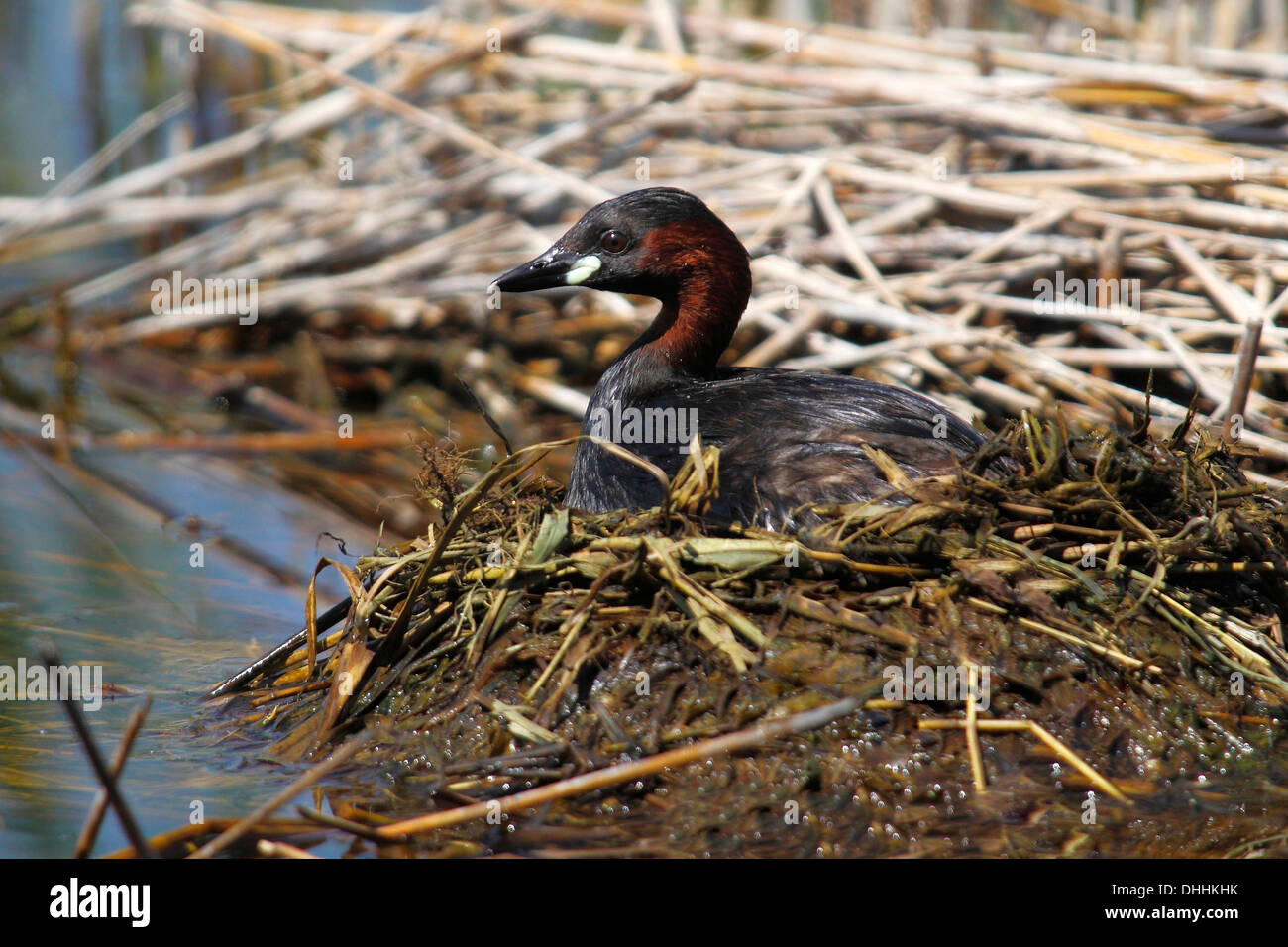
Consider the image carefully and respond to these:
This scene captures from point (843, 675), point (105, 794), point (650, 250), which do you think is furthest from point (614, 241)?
point (105, 794)

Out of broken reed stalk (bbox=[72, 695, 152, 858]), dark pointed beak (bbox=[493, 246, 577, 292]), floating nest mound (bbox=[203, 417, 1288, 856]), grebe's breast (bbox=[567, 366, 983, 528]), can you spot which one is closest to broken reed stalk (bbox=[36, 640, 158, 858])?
broken reed stalk (bbox=[72, 695, 152, 858])

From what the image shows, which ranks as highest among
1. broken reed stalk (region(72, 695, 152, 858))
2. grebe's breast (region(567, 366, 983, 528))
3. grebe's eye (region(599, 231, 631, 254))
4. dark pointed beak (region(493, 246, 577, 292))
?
grebe's eye (region(599, 231, 631, 254))

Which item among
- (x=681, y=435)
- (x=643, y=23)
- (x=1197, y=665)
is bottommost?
(x=1197, y=665)

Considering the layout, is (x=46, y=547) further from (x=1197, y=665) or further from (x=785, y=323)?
(x=1197, y=665)

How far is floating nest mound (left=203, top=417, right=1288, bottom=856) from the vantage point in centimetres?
343

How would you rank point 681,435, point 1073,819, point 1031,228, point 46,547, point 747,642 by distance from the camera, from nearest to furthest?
point 1073,819 < point 747,642 < point 681,435 < point 46,547 < point 1031,228

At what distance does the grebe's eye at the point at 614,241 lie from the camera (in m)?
4.98

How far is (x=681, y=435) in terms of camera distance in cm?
450

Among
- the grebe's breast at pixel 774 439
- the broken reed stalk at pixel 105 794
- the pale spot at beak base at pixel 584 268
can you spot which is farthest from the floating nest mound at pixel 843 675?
the pale spot at beak base at pixel 584 268

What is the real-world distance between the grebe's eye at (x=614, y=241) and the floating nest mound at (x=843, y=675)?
4.09 feet

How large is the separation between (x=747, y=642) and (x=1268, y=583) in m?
1.48

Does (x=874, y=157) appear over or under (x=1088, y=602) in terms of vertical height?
over

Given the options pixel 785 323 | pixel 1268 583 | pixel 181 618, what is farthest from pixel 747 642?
→ pixel 785 323

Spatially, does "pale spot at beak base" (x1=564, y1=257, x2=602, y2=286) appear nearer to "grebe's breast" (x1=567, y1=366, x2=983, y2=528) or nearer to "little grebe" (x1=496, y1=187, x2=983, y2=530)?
"little grebe" (x1=496, y1=187, x2=983, y2=530)
